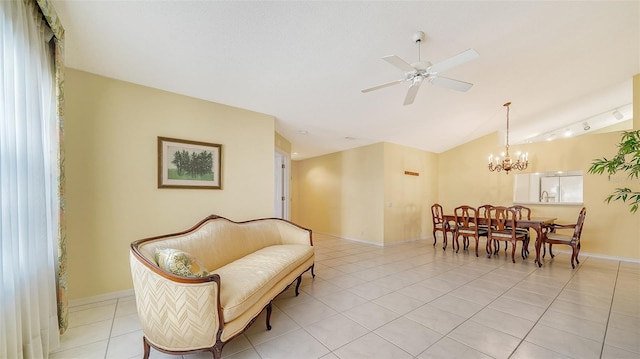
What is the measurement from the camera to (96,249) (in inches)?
106

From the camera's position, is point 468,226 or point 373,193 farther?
point 373,193

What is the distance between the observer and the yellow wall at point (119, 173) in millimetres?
2623

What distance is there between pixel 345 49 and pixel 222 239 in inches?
101

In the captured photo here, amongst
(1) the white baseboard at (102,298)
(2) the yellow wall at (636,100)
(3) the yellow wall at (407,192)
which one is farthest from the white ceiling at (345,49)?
(1) the white baseboard at (102,298)

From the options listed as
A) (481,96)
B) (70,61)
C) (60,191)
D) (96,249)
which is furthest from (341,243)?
(70,61)

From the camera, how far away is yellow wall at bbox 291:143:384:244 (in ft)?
19.2

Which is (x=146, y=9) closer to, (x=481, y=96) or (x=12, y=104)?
(x=12, y=104)

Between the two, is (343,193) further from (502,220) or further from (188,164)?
(188,164)

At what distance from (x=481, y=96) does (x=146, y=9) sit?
4.70m

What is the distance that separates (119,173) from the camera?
9.29 feet

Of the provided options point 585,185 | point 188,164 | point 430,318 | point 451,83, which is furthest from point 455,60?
point 585,185

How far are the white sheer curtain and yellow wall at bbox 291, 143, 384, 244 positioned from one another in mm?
5260

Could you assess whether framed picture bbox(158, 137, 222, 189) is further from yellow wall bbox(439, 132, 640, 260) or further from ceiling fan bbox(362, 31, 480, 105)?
yellow wall bbox(439, 132, 640, 260)

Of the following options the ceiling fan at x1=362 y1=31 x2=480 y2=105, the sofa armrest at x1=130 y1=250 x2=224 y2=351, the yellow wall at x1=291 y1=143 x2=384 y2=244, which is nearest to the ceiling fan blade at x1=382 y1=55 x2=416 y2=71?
the ceiling fan at x1=362 y1=31 x2=480 y2=105
